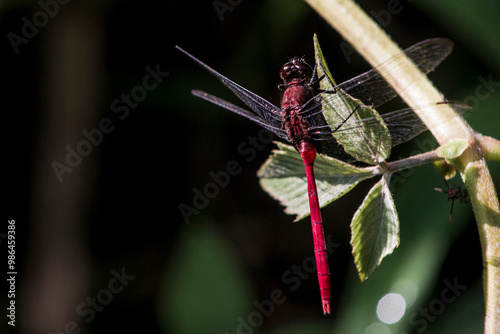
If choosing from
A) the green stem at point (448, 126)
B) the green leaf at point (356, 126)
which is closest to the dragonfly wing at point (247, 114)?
the green leaf at point (356, 126)

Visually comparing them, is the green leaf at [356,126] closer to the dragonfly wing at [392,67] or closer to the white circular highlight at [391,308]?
the dragonfly wing at [392,67]

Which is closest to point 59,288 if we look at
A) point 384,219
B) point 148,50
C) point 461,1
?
point 148,50

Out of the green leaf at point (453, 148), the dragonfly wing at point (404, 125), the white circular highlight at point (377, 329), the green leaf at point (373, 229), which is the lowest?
the white circular highlight at point (377, 329)

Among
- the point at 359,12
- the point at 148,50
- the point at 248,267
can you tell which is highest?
the point at 148,50

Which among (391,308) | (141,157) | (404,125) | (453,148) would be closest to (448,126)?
(453,148)

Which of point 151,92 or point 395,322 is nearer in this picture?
point 395,322

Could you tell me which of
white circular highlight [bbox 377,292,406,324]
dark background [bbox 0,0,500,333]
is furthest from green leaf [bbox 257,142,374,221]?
dark background [bbox 0,0,500,333]

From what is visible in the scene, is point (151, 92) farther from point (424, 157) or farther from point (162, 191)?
point (424, 157)
